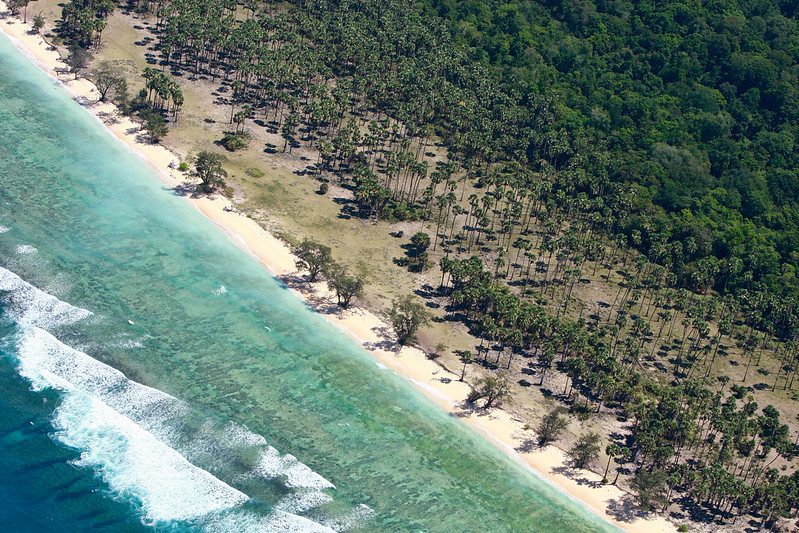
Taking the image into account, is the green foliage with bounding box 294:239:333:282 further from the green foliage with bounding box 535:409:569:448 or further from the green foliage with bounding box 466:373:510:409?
the green foliage with bounding box 535:409:569:448

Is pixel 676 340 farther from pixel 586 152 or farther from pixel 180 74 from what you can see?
pixel 180 74

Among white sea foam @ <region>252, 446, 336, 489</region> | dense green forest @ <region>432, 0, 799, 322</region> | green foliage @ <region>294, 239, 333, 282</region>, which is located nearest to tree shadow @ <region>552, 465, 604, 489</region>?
white sea foam @ <region>252, 446, 336, 489</region>

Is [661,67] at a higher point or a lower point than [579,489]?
higher

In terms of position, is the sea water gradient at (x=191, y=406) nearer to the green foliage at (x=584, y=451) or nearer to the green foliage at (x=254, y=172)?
the green foliage at (x=584, y=451)

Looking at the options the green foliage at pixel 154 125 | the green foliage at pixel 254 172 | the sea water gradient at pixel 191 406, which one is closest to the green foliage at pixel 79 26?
the green foliage at pixel 154 125

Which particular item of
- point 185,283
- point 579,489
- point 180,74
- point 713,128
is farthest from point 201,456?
point 713,128

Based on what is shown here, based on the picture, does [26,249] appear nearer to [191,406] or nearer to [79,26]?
[191,406]

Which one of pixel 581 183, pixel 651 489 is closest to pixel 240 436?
pixel 651 489
